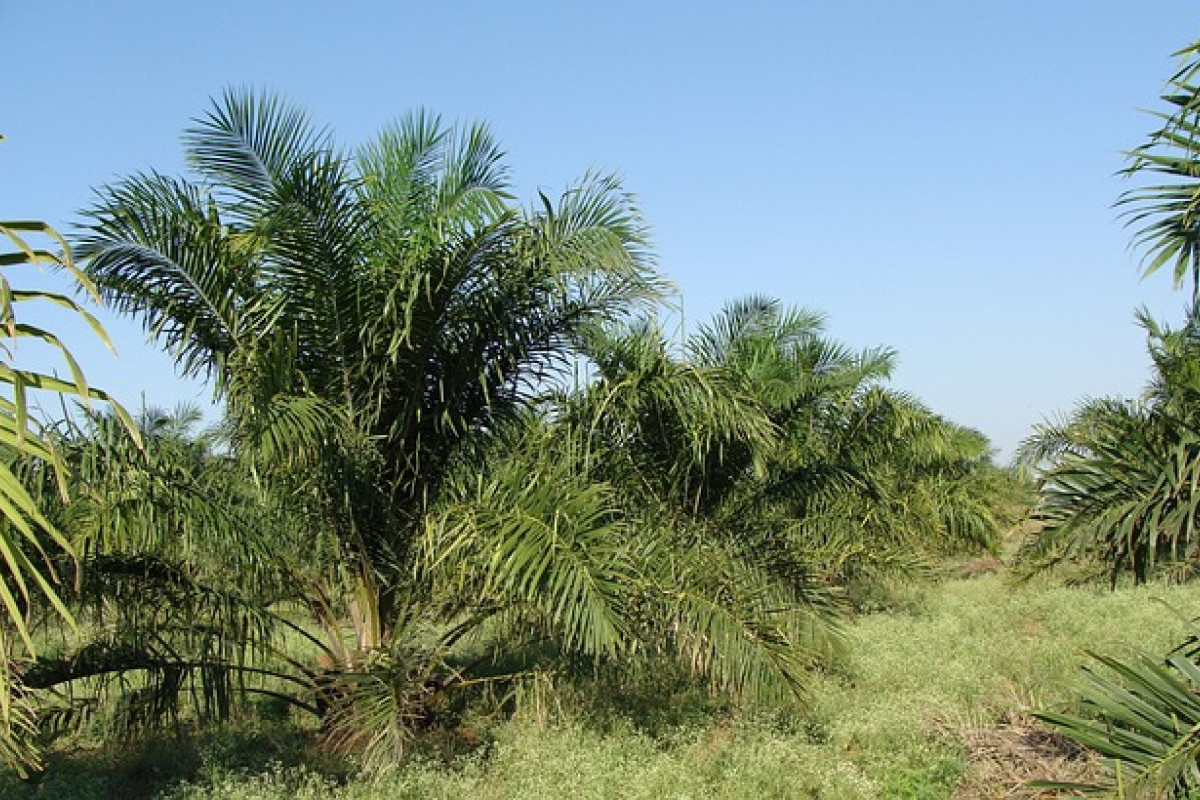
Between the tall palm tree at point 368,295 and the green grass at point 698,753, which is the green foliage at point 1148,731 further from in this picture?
the tall palm tree at point 368,295

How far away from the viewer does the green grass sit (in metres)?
6.46

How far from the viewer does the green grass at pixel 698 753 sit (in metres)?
6.46

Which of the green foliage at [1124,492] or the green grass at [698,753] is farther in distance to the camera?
the green grass at [698,753]

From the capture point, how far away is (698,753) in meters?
7.26

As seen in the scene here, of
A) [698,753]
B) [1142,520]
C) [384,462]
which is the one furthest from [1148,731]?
[384,462]

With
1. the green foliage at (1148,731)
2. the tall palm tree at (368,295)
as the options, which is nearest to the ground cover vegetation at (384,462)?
the tall palm tree at (368,295)

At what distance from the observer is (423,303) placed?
6.93 m

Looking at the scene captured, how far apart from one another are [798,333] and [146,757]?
24.0ft

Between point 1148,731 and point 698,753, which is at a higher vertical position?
point 1148,731

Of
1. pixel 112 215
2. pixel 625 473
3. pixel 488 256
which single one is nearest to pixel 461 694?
pixel 625 473

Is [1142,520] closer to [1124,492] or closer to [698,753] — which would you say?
[1124,492]

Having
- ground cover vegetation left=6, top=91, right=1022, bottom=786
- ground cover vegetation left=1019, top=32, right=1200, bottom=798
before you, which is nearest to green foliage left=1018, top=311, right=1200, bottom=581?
ground cover vegetation left=1019, top=32, right=1200, bottom=798

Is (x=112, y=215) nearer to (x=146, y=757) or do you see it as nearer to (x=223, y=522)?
(x=223, y=522)

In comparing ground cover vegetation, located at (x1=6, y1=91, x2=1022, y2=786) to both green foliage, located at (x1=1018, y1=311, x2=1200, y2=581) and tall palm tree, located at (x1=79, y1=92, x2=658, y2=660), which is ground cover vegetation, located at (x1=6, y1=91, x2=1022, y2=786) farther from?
green foliage, located at (x1=1018, y1=311, x2=1200, y2=581)
